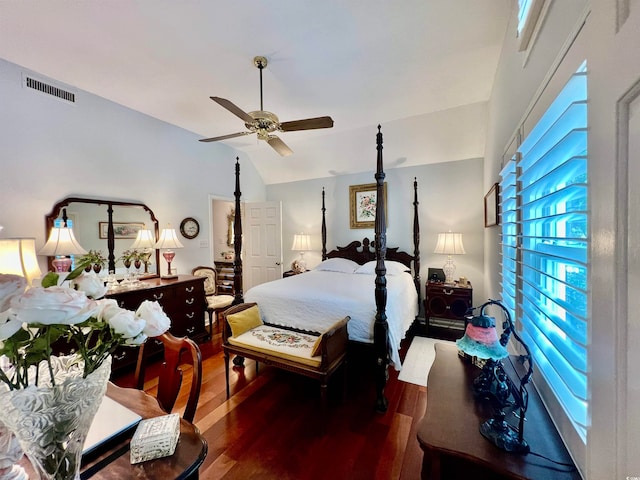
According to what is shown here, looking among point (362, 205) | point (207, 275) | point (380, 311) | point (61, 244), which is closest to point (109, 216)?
point (61, 244)

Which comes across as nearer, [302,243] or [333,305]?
[333,305]

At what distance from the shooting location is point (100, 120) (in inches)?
116

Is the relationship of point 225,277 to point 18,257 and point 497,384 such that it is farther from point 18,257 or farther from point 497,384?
point 497,384

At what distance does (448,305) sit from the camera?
358cm

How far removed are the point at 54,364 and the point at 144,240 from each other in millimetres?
3004

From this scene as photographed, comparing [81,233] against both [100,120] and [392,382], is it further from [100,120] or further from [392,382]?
[392,382]

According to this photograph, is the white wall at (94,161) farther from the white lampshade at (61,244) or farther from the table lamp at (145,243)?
the table lamp at (145,243)

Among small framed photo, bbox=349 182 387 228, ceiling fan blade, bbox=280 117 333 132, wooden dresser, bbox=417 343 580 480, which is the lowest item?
wooden dresser, bbox=417 343 580 480

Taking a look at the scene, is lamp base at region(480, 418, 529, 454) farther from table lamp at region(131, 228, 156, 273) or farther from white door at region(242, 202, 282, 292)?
white door at region(242, 202, 282, 292)

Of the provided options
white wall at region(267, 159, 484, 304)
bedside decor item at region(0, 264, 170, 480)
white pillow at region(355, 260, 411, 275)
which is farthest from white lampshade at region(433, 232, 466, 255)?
bedside decor item at region(0, 264, 170, 480)

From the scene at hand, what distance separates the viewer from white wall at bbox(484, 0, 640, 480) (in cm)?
47

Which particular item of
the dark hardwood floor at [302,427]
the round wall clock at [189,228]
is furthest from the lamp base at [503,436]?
the round wall clock at [189,228]

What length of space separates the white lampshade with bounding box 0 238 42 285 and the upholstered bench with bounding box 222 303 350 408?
1367 millimetres

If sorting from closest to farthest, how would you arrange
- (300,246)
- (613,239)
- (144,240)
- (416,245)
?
1. (613,239)
2. (144,240)
3. (416,245)
4. (300,246)
